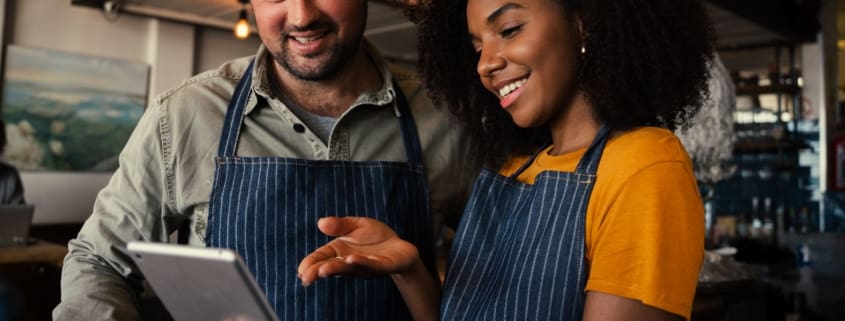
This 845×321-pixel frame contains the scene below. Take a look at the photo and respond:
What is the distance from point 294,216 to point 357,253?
0.34 meters

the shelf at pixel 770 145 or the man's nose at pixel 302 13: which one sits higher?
the man's nose at pixel 302 13

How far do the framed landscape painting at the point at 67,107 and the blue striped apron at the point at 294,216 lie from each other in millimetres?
5169

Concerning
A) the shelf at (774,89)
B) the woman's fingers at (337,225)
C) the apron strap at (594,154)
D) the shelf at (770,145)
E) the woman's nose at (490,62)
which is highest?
the shelf at (774,89)

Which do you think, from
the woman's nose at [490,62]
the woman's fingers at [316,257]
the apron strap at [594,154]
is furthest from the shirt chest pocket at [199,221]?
the apron strap at [594,154]

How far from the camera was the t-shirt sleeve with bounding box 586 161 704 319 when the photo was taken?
100cm

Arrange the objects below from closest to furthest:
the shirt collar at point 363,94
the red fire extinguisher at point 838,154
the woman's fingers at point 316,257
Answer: the woman's fingers at point 316,257 → the shirt collar at point 363,94 → the red fire extinguisher at point 838,154

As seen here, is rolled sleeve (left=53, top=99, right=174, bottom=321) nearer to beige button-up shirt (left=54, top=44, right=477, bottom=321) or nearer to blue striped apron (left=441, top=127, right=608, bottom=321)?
beige button-up shirt (left=54, top=44, right=477, bottom=321)

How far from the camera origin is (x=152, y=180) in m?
1.49

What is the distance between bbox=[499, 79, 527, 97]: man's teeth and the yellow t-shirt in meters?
0.24

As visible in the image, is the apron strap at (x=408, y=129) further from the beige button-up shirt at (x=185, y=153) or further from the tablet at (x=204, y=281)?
the tablet at (x=204, y=281)

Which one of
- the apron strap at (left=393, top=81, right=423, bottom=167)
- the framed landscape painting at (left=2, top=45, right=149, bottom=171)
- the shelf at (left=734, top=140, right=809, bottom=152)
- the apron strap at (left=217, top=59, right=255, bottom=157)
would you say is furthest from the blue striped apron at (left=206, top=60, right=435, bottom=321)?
the framed landscape painting at (left=2, top=45, right=149, bottom=171)

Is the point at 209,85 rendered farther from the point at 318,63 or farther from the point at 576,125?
the point at 576,125

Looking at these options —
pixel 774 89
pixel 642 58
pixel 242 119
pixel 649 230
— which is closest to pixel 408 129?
pixel 242 119

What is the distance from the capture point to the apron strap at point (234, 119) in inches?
57.9
